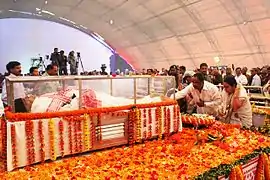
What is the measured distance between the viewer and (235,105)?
13.2 feet

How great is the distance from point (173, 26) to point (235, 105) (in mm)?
12398

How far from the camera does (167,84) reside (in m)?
3.61

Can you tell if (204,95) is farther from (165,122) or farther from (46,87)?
(46,87)

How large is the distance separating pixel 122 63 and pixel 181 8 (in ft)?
33.9

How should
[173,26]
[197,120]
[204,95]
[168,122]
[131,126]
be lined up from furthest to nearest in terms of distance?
[173,26]
[204,95]
[197,120]
[168,122]
[131,126]

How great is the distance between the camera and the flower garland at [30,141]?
7.68 feet

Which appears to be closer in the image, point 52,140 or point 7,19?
point 52,140

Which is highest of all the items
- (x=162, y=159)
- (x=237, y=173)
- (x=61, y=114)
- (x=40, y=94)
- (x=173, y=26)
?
(x=173, y=26)

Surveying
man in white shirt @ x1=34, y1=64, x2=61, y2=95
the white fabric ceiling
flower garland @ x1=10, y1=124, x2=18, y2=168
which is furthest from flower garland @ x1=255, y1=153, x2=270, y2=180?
the white fabric ceiling

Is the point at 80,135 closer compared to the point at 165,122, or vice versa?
the point at 80,135

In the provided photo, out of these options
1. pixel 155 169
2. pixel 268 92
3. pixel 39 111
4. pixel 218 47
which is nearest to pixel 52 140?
pixel 39 111

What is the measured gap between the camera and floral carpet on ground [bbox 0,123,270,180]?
7.48 feet

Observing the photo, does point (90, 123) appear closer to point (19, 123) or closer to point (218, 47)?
point (19, 123)

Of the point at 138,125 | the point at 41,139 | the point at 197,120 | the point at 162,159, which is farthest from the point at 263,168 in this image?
the point at 41,139
